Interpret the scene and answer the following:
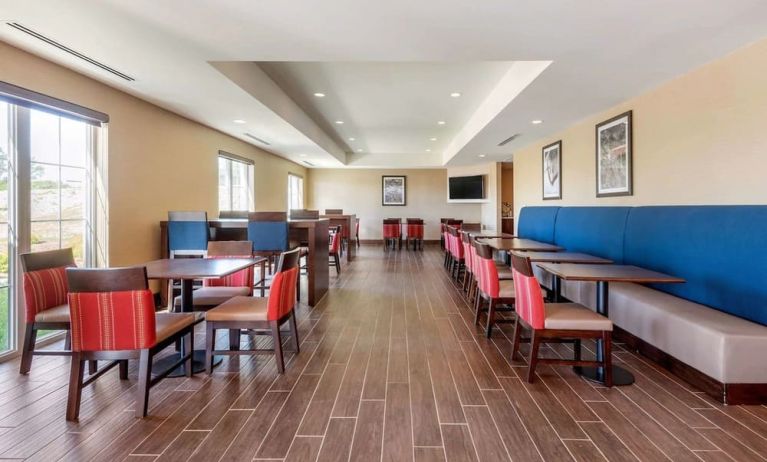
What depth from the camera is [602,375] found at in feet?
8.29

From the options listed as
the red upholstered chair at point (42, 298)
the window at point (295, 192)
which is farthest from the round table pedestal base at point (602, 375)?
the window at point (295, 192)

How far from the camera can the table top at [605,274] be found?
2.52m

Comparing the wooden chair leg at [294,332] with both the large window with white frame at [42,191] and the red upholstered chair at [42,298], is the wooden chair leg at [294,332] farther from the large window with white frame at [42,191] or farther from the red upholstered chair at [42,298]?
the large window with white frame at [42,191]

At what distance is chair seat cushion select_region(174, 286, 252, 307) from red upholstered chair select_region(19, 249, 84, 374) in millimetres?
771

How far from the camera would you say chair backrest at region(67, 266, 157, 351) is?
1.99 metres

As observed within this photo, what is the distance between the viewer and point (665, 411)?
2154 millimetres

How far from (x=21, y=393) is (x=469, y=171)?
10.5 meters

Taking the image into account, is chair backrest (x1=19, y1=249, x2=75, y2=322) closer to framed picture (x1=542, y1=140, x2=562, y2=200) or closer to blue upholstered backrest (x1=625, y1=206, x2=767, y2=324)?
blue upholstered backrest (x1=625, y1=206, x2=767, y2=324)

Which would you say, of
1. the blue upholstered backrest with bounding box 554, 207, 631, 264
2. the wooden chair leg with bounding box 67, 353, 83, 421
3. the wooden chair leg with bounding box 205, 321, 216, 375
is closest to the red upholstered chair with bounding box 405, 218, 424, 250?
the blue upholstered backrest with bounding box 554, 207, 631, 264

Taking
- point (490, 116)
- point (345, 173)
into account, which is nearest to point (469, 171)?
point (345, 173)

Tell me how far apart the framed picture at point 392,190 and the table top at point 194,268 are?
9.42 m

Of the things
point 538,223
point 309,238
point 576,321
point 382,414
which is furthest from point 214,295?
point 538,223

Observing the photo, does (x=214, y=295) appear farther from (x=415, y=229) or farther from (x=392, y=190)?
(x=392, y=190)

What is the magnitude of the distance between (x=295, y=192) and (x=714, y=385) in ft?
33.5
